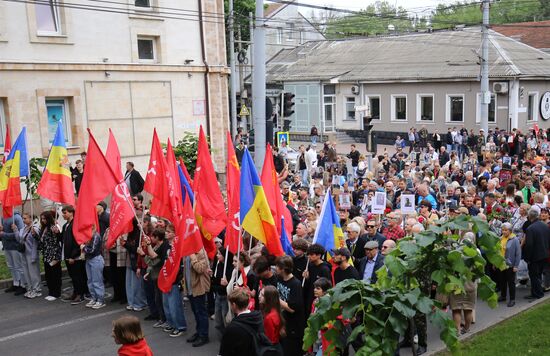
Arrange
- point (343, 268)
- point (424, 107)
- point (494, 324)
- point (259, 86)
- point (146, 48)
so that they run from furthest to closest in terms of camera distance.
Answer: point (424, 107) < point (146, 48) < point (259, 86) < point (494, 324) < point (343, 268)

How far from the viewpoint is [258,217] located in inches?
327

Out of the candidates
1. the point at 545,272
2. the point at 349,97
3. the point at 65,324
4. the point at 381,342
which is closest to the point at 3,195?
the point at 65,324

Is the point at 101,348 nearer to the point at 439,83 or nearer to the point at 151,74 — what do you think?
the point at 151,74

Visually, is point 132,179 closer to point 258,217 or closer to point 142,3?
point 142,3

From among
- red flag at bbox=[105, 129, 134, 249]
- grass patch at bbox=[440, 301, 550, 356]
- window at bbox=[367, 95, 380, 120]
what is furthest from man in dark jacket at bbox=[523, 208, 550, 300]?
window at bbox=[367, 95, 380, 120]

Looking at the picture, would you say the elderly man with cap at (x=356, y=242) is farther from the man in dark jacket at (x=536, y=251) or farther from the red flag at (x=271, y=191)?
the man in dark jacket at (x=536, y=251)

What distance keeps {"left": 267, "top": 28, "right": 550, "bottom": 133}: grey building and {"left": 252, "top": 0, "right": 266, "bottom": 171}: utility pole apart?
2315 centimetres

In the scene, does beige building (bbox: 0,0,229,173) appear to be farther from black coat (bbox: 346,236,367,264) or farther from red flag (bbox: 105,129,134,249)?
black coat (bbox: 346,236,367,264)

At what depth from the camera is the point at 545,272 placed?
1109cm

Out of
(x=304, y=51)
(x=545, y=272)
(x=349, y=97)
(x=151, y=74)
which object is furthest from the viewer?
(x=304, y=51)

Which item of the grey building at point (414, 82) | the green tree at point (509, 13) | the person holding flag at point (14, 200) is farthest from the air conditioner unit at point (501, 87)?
the green tree at point (509, 13)

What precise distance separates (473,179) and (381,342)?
1442 centimetres

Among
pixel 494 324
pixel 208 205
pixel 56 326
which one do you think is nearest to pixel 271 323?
pixel 208 205

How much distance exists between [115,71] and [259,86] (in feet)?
32.0
